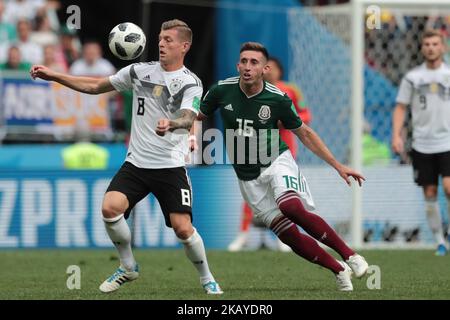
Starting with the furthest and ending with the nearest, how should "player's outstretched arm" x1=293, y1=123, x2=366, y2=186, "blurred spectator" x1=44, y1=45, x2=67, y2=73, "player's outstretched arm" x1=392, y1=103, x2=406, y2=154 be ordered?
"blurred spectator" x1=44, y1=45, x2=67, y2=73, "player's outstretched arm" x1=392, y1=103, x2=406, y2=154, "player's outstretched arm" x1=293, y1=123, x2=366, y2=186

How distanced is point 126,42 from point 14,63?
9.71 metres

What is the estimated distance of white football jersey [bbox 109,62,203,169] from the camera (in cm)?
940

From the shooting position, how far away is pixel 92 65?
19.5 metres

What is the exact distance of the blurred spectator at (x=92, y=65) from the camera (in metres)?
19.3

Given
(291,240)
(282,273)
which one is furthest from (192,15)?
(291,240)

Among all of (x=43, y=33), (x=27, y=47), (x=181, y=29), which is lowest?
(x=181, y=29)

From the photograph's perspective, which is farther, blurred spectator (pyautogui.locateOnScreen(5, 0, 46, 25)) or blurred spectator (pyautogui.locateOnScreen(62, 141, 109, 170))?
blurred spectator (pyautogui.locateOnScreen(5, 0, 46, 25))

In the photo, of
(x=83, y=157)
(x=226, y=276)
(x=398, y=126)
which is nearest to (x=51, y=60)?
(x=83, y=157)

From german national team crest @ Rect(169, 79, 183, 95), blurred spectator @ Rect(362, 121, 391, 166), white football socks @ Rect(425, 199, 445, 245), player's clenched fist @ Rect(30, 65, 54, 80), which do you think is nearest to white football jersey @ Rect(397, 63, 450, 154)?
white football socks @ Rect(425, 199, 445, 245)

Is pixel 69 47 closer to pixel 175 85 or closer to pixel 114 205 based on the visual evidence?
pixel 175 85

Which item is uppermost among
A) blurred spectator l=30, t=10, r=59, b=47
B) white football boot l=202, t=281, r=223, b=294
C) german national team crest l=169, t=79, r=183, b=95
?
blurred spectator l=30, t=10, r=59, b=47

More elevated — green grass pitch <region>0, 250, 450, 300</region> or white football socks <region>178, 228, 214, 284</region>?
white football socks <region>178, 228, 214, 284</region>

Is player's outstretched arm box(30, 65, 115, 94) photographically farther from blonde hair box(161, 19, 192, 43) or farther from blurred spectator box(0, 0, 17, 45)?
blurred spectator box(0, 0, 17, 45)

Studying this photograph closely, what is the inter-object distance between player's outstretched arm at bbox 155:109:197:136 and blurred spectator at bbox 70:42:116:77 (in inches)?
405
